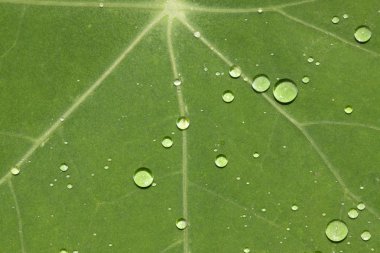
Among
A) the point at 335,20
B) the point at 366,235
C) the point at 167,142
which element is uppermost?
the point at 335,20

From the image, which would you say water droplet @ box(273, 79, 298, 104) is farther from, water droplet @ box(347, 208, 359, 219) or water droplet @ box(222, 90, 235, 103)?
water droplet @ box(347, 208, 359, 219)

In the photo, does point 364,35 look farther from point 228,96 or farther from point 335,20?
point 228,96

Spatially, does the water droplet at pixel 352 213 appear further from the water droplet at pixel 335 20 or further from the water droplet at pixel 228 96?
the water droplet at pixel 335 20

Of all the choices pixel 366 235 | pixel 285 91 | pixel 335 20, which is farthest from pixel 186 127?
pixel 366 235

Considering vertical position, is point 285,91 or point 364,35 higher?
point 364,35

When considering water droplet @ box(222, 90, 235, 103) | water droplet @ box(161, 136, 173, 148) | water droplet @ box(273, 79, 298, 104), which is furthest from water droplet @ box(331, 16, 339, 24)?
water droplet @ box(161, 136, 173, 148)

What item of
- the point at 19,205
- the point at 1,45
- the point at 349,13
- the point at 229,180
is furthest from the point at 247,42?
the point at 19,205
